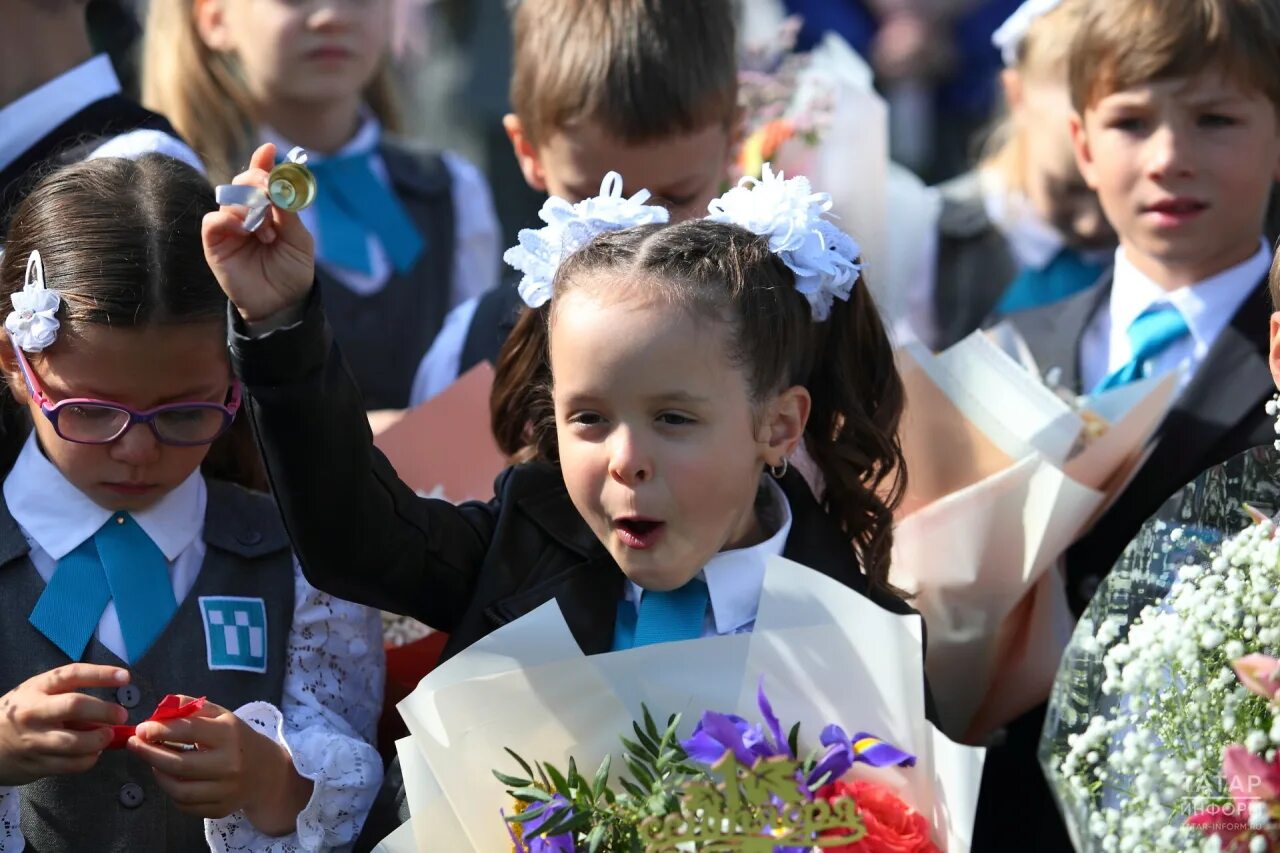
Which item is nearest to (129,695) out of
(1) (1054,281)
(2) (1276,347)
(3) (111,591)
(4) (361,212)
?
(3) (111,591)

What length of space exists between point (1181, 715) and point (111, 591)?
5.16ft

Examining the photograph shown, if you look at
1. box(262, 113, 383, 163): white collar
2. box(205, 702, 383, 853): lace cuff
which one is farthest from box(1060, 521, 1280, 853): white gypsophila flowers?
box(262, 113, 383, 163): white collar

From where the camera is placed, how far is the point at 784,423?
2.65m

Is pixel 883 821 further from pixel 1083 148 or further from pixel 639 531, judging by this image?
pixel 1083 148

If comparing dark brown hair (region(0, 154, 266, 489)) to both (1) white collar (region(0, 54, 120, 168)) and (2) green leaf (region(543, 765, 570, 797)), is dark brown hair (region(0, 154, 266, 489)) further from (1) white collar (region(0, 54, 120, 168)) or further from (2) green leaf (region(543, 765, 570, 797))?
(2) green leaf (region(543, 765, 570, 797))

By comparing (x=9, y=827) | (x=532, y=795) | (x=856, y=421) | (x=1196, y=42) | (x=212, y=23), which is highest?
(x=212, y=23)

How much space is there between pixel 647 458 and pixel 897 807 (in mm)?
571

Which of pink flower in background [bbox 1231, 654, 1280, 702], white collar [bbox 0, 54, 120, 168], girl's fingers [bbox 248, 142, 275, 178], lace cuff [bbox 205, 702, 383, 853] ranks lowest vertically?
lace cuff [bbox 205, 702, 383, 853]

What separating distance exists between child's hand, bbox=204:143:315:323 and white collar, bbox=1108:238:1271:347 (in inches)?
73.1

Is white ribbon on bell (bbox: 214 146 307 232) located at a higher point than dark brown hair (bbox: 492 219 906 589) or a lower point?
higher

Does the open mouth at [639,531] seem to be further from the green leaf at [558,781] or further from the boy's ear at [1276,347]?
the boy's ear at [1276,347]

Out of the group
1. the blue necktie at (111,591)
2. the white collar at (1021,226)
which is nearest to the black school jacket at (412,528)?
the blue necktie at (111,591)

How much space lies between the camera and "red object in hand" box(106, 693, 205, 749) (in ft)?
7.94

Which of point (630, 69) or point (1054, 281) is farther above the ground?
point (630, 69)
